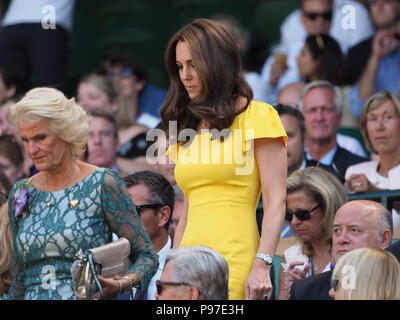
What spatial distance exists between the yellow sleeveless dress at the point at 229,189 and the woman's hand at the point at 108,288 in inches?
16.5

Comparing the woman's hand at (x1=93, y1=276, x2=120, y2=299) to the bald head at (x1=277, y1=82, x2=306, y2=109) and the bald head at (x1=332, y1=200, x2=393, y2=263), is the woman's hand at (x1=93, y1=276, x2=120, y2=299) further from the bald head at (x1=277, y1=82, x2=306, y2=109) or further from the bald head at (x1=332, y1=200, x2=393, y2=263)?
the bald head at (x1=277, y1=82, x2=306, y2=109)

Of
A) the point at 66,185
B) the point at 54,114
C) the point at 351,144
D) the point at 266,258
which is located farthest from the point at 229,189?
the point at 351,144

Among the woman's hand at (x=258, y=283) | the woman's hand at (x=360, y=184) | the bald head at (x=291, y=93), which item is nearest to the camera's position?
the woman's hand at (x=258, y=283)

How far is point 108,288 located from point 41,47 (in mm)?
4734

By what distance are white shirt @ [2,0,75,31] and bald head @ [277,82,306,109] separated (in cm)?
202

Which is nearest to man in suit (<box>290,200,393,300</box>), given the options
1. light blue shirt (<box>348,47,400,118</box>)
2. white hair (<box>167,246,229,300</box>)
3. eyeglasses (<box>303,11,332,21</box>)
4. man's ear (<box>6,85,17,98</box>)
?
white hair (<box>167,246,229,300</box>)

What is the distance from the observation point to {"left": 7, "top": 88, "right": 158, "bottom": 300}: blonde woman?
11.6 ft

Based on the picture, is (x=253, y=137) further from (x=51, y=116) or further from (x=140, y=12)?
(x=140, y=12)

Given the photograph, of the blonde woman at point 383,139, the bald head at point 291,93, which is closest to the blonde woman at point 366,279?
the blonde woman at point 383,139

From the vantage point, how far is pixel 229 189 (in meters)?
3.72

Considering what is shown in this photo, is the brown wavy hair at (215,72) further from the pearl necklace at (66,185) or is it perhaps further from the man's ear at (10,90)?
the man's ear at (10,90)

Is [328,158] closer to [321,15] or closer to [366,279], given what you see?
[321,15]

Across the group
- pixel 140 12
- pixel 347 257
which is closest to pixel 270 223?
pixel 347 257

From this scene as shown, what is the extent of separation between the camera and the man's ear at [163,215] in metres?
4.89
